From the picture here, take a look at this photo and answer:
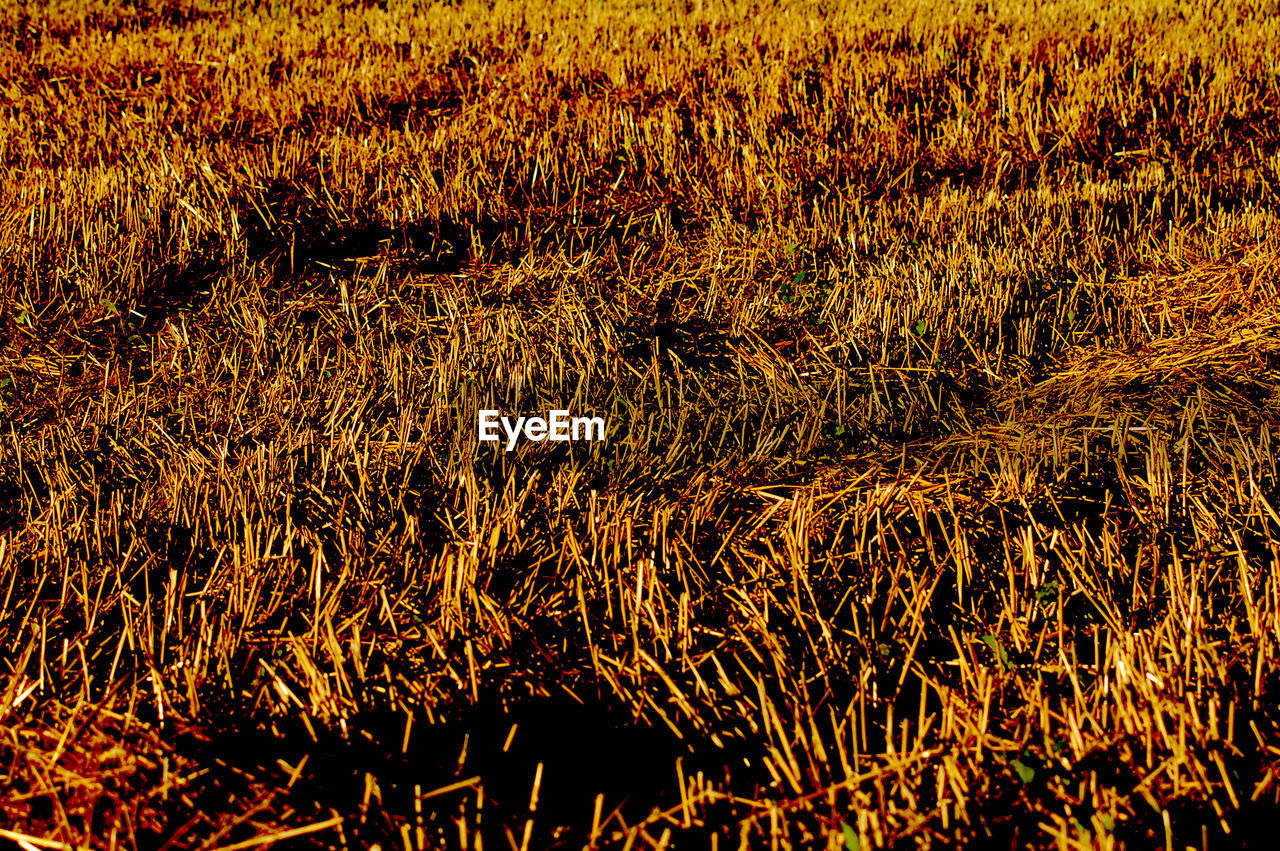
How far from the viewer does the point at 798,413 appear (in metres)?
1.95

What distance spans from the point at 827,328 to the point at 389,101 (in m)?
2.72

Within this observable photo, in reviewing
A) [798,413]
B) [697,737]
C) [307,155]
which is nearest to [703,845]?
[697,737]

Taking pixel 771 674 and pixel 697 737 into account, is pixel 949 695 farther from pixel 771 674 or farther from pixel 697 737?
pixel 697 737

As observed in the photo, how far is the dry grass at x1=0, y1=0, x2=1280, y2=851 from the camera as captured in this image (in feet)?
3.53

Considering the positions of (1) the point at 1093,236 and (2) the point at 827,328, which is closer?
(2) the point at 827,328

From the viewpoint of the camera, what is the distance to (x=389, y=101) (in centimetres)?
388

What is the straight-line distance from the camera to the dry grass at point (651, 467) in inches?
42.4

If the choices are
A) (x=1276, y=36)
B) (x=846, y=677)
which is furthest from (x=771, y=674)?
(x=1276, y=36)

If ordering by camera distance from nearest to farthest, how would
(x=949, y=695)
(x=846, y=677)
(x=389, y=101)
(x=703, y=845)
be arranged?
(x=703, y=845) < (x=949, y=695) < (x=846, y=677) < (x=389, y=101)

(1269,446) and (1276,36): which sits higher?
(1276,36)

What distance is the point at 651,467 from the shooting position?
176 cm

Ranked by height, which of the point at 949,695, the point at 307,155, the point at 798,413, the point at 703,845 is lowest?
the point at 703,845

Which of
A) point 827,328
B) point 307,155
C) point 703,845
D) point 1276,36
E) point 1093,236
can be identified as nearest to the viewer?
point 703,845

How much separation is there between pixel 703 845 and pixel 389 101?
3.79 meters
